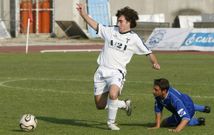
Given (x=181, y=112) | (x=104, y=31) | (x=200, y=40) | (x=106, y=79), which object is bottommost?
(x=200, y=40)

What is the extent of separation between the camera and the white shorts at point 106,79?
43.6 ft

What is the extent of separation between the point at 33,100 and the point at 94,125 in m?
4.40

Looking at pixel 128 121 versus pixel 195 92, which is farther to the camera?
→ pixel 195 92

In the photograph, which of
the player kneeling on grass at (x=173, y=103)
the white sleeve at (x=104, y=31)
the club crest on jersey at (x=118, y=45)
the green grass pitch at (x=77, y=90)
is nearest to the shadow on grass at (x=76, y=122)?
the green grass pitch at (x=77, y=90)

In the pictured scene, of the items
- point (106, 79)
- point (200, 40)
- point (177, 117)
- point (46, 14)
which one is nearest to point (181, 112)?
point (177, 117)

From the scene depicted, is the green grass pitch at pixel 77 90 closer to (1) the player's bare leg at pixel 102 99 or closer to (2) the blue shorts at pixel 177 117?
(2) the blue shorts at pixel 177 117

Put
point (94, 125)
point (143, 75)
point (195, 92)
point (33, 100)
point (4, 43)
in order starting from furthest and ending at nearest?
point (4, 43) → point (143, 75) → point (195, 92) → point (33, 100) → point (94, 125)

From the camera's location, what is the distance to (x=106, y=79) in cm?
1345

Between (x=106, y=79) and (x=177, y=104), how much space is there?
4.28 feet

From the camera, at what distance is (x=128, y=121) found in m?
14.5

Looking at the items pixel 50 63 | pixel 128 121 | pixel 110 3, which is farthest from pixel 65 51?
pixel 128 121

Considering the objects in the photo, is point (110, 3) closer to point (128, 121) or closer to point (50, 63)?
point (50, 63)

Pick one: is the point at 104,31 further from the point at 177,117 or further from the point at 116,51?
the point at 177,117

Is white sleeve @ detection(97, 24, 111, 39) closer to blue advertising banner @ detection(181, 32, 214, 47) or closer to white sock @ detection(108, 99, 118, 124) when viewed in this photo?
white sock @ detection(108, 99, 118, 124)
